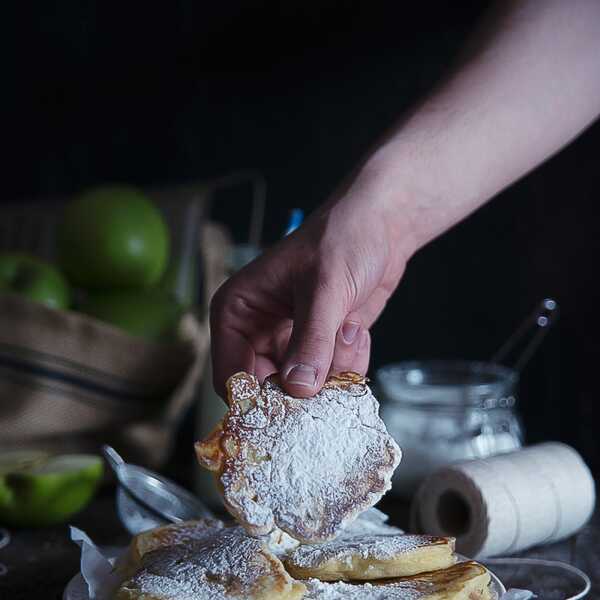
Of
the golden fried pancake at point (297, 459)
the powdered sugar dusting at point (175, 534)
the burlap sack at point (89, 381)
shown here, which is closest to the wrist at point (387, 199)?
the golden fried pancake at point (297, 459)

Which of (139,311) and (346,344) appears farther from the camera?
(139,311)

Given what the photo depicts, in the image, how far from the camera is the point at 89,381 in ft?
4.58

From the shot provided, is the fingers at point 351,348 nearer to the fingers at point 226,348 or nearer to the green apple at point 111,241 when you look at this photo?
the fingers at point 226,348

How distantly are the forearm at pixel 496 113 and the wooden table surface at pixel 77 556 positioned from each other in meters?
0.39

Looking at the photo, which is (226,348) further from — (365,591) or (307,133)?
(307,133)

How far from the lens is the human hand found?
896 mm

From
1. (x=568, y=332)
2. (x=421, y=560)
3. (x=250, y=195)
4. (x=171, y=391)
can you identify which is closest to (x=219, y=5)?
(x=250, y=195)

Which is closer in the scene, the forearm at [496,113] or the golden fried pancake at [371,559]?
the golden fried pancake at [371,559]

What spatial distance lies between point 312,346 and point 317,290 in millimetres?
75

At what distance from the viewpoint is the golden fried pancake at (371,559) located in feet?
2.64

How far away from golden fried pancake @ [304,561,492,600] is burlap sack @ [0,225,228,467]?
0.69m

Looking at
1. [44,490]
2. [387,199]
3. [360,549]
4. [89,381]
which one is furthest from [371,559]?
[89,381]

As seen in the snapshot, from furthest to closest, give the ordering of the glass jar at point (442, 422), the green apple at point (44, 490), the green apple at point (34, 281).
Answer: the green apple at point (34, 281), the glass jar at point (442, 422), the green apple at point (44, 490)

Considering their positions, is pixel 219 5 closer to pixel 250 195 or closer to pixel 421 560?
pixel 250 195
